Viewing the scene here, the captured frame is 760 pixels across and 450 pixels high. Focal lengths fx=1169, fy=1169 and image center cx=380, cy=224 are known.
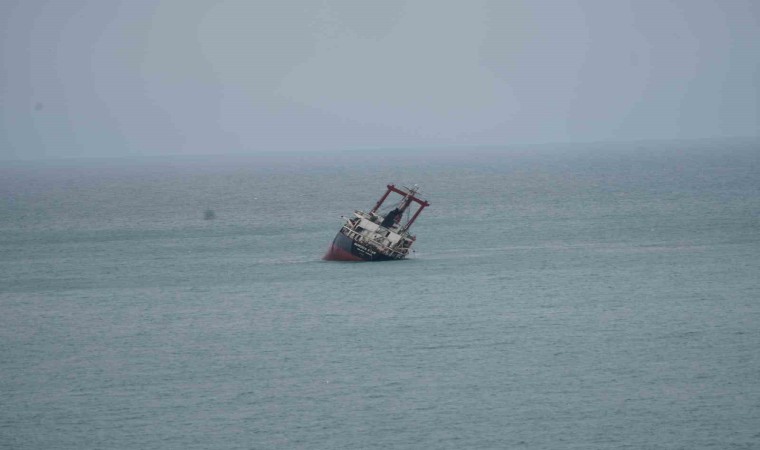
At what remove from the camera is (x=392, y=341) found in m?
63.8

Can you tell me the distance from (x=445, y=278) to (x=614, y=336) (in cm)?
2133

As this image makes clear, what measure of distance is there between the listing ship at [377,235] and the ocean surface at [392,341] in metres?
1.62

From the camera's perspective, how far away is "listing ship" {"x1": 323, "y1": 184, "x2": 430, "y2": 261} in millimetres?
87500

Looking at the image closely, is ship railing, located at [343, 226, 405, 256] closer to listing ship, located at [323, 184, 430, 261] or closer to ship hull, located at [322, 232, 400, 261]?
listing ship, located at [323, 184, 430, 261]

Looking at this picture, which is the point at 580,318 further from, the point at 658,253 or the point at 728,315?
the point at 658,253

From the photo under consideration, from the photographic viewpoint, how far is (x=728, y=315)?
224ft

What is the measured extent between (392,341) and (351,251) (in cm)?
2805

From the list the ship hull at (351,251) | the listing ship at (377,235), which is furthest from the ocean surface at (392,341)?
the listing ship at (377,235)

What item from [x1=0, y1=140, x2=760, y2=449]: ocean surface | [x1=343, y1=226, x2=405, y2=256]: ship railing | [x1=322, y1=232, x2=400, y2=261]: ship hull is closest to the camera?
[x1=0, y1=140, x2=760, y2=449]: ocean surface

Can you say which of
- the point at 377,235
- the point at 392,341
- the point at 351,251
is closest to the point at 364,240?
the point at 377,235

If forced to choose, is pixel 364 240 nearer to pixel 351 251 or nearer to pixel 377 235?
pixel 377 235

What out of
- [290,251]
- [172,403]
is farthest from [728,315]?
[290,251]

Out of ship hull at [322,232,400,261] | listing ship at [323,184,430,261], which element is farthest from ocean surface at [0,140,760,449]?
listing ship at [323,184,430,261]

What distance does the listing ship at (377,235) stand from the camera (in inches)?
3445
